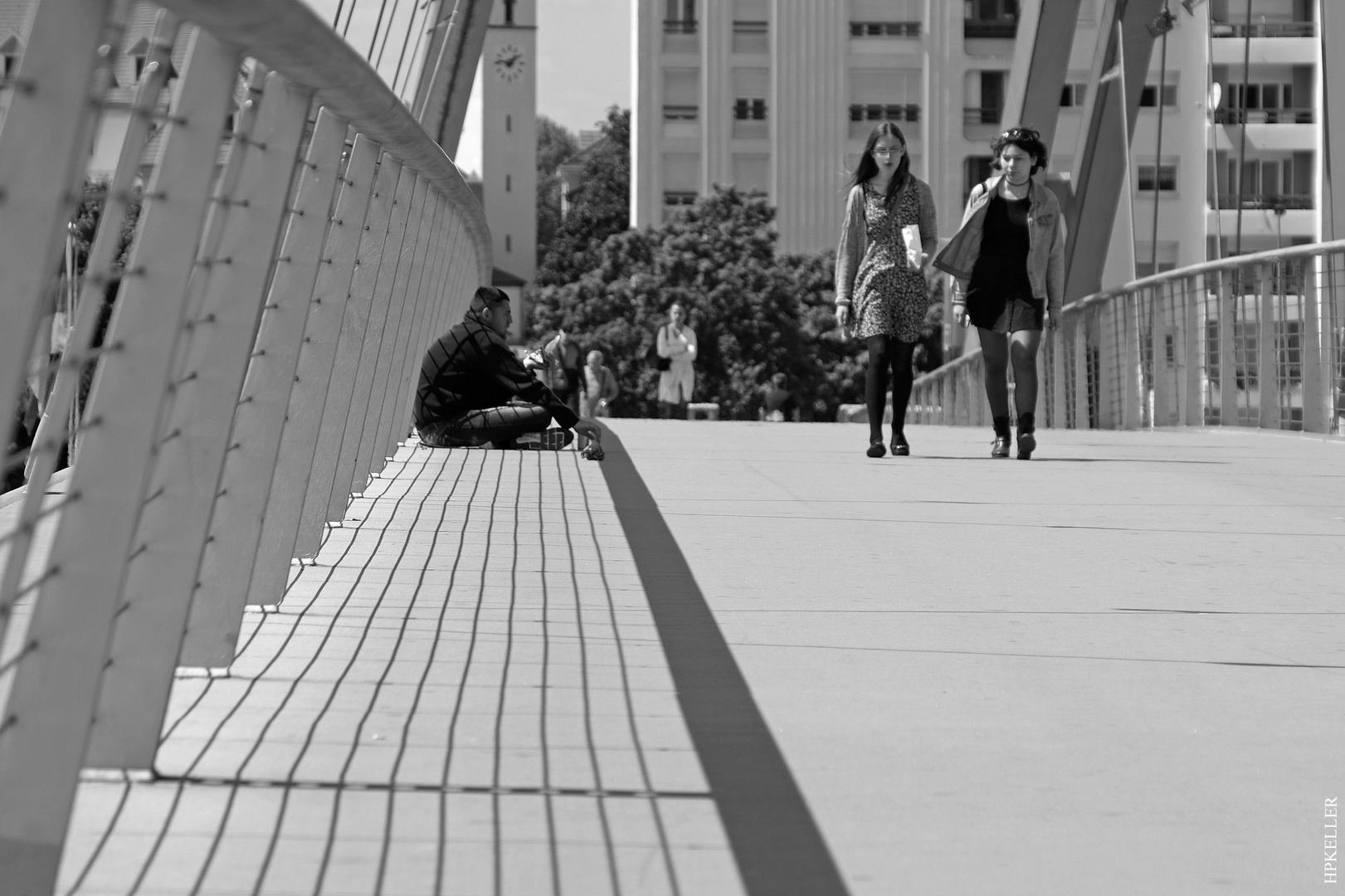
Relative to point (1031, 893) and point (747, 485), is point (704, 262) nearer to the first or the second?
point (747, 485)

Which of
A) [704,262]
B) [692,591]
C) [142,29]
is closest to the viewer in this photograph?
[142,29]

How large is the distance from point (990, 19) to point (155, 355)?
73073 mm

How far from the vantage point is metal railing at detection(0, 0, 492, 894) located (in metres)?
2.29

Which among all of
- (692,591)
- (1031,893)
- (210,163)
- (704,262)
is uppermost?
(704,262)

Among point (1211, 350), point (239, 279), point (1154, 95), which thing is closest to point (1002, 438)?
point (1211, 350)

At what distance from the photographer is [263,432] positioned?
400 cm

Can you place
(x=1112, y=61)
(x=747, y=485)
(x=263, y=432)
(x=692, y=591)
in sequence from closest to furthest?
1. (x=263, y=432)
2. (x=692, y=591)
3. (x=747, y=485)
4. (x=1112, y=61)

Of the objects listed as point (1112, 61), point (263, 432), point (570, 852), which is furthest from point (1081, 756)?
point (1112, 61)

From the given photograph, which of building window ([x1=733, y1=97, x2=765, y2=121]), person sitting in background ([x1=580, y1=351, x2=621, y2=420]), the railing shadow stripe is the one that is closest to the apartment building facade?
building window ([x1=733, y1=97, x2=765, y2=121])

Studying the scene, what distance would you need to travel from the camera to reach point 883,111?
73.7m

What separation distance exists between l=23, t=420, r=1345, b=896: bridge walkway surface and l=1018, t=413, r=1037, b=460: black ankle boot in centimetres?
342

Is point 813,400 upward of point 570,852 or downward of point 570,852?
upward

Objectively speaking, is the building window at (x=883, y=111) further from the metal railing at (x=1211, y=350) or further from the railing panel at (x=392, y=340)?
the railing panel at (x=392, y=340)

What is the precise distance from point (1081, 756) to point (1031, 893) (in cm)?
82
